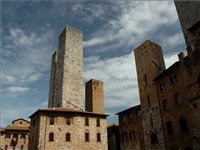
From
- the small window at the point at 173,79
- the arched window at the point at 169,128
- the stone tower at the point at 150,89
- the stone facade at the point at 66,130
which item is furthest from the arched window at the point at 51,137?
the small window at the point at 173,79

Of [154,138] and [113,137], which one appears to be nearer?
[154,138]

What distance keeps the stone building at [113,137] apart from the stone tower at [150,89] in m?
Result: 9.26

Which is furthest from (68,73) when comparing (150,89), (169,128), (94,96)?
(169,128)

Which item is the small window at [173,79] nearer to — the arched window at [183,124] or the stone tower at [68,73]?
the arched window at [183,124]

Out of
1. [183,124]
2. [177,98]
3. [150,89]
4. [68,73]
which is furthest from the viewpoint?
[68,73]

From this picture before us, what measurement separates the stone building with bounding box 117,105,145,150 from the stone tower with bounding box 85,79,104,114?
3.77 m

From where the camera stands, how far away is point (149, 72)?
1150 inches

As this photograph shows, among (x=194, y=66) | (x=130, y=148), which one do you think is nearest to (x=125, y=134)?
(x=130, y=148)

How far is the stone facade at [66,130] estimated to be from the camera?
1084 inches

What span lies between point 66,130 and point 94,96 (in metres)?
9.53

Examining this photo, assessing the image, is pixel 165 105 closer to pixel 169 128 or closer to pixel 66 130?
pixel 169 128

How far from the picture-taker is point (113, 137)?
3678 cm

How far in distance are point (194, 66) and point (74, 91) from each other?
21.2m

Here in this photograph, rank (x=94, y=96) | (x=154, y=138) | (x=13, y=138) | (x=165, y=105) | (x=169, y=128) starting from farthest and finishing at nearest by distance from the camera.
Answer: (x=13, y=138) < (x=94, y=96) < (x=154, y=138) < (x=165, y=105) < (x=169, y=128)
